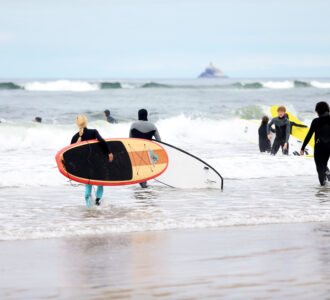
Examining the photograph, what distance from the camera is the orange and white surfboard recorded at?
849 centimetres

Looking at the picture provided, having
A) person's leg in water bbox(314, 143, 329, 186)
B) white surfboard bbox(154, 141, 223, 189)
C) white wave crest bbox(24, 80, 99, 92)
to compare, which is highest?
white wave crest bbox(24, 80, 99, 92)

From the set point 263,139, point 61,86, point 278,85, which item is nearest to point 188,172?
point 263,139

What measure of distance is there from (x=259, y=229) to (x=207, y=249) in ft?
4.29

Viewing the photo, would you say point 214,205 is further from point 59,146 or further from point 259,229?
point 59,146

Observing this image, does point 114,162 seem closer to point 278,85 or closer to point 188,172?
point 188,172

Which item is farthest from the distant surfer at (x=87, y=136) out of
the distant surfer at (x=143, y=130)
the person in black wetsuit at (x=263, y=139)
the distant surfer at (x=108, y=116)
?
the distant surfer at (x=108, y=116)

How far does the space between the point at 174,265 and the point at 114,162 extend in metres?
4.04

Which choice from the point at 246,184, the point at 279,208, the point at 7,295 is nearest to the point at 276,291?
the point at 7,295

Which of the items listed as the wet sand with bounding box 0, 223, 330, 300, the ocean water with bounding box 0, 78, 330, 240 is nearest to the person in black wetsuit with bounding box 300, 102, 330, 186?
the ocean water with bounding box 0, 78, 330, 240

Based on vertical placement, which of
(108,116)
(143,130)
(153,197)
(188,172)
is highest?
(143,130)

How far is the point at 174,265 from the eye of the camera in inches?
202

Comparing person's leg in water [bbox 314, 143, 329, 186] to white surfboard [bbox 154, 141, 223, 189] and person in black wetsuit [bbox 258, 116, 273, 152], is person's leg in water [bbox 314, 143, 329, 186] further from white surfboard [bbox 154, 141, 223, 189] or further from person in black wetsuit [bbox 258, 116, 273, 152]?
person in black wetsuit [bbox 258, 116, 273, 152]

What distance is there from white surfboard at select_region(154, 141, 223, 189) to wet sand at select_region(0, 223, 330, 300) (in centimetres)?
337

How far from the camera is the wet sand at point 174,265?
435cm
